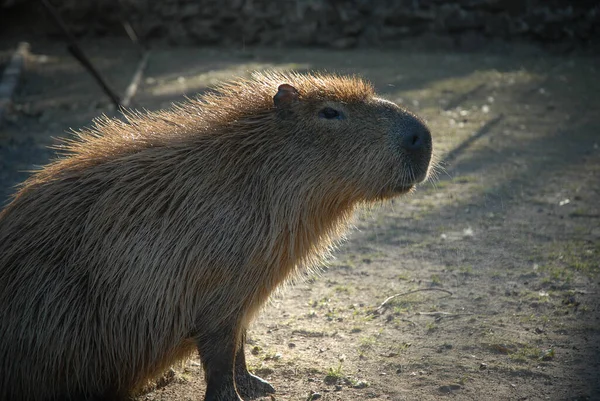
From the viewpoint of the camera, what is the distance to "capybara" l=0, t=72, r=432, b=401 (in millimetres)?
2764

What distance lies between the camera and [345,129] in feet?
10.1

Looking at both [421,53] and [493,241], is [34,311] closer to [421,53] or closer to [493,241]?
[493,241]

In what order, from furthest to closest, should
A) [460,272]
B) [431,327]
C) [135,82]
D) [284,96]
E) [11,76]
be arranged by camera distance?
1. [135,82]
2. [11,76]
3. [460,272]
4. [431,327]
5. [284,96]

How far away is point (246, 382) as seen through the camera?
3162mm

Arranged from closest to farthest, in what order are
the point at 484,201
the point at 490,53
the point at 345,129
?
the point at 345,129 < the point at 484,201 < the point at 490,53

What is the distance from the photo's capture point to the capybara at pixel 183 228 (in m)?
2.76

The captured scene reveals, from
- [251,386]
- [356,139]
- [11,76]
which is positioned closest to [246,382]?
[251,386]

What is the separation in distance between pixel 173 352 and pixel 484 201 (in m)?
3.11

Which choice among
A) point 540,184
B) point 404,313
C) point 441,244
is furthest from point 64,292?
point 540,184

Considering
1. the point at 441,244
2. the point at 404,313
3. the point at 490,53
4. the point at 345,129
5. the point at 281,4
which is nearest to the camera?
the point at 345,129

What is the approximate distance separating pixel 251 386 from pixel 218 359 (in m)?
0.41

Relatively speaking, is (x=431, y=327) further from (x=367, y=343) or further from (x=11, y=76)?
(x=11, y=76)

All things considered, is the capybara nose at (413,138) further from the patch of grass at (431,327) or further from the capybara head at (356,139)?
the patch of grass at (431,327)

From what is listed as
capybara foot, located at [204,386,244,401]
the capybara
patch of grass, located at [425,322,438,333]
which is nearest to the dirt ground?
patch of grass, located at [425,322,438,333]
